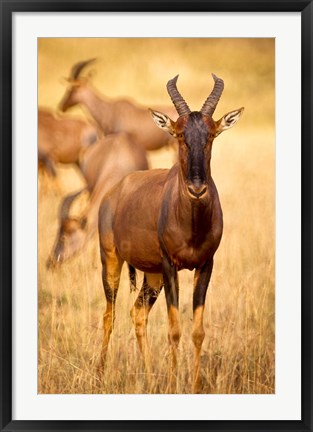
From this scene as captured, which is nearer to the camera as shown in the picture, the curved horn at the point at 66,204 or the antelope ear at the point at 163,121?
the antelope ear at the point at 163,121

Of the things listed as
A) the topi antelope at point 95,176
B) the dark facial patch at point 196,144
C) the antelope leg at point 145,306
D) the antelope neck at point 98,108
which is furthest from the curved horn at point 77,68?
the antelope leg at point 145,306

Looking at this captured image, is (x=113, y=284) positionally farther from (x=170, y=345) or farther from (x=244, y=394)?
(x=244, y=394)

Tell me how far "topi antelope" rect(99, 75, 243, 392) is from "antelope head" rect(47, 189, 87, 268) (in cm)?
46

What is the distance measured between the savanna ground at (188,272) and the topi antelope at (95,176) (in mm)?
230

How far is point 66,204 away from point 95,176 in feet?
3.35

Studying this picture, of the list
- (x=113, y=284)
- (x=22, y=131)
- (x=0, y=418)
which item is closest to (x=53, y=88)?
(x=22, y=131)

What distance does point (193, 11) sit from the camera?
40.2 feet

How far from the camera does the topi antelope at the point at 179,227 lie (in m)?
12.6

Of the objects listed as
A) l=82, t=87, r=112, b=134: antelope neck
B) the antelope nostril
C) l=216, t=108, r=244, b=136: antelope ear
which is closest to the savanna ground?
l=216, t=108, r=244, b=136: antelope ear

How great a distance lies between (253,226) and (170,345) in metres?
1.31

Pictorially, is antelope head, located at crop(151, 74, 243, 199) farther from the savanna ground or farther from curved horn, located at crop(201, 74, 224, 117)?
the savanna ground

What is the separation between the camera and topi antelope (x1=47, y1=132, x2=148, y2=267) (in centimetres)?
1366

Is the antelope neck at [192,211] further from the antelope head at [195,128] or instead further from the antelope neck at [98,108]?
the antelope neck at [98,108]

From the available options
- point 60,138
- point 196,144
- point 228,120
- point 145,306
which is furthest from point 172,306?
point 60,138
